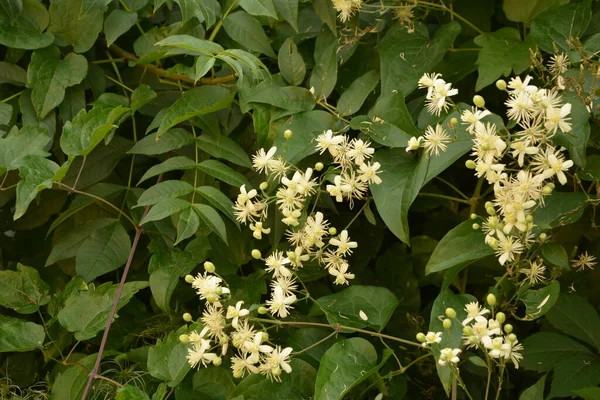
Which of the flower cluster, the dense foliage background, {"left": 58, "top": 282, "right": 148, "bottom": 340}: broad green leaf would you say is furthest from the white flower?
{"left": 58, "top": 282, "right": 148, "bottom": 340}: broad green leaf

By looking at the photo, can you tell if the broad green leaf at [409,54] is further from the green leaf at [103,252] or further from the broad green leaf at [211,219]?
the green leaf at [103,252]

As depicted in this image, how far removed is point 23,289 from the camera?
4.42 ft

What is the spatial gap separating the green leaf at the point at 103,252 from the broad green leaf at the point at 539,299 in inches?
25.6

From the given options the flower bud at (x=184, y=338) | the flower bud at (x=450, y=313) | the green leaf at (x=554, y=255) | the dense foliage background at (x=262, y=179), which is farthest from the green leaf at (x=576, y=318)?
the flower bud at (x=184, y=338)

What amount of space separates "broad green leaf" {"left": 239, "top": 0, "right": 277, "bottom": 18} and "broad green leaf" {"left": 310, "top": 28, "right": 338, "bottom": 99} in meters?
0.14

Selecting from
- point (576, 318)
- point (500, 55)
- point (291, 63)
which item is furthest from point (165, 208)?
point (576, 318)

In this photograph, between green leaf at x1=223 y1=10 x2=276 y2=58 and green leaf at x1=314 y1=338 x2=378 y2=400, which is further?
green leaf at x1=223 y1=10 x2=276 y2=58

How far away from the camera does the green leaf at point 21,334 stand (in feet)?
4.09

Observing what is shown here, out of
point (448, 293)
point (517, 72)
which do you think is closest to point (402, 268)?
point (448, 293)

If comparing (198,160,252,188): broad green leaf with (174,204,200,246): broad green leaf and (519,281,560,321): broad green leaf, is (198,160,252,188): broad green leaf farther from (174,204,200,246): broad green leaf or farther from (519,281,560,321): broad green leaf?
(519,281,560,321): broad green leaf

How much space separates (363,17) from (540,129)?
0.46 meters

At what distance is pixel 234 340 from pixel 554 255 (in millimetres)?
448

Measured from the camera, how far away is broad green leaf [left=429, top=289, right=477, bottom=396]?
105cm

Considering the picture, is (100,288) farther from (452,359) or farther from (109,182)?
(452,359)
